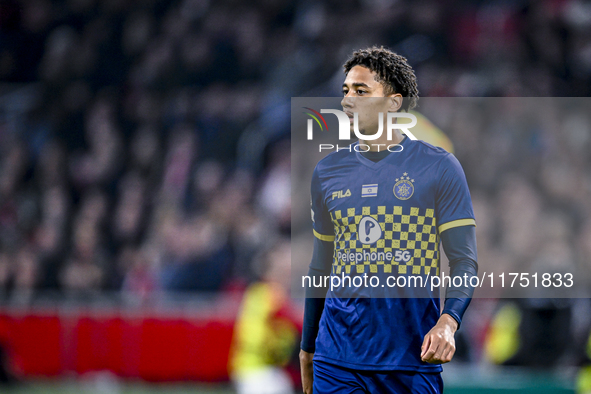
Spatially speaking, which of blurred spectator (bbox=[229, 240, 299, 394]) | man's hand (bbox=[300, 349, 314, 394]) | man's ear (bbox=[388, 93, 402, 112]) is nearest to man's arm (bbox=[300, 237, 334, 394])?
man's hand (bbox=[300, 349, 314, 394])

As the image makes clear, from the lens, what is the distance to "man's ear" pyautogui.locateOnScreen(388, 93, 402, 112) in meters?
A: 2.98

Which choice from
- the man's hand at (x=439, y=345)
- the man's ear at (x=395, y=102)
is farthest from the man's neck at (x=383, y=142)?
the man's hand at (x=439, y=345)

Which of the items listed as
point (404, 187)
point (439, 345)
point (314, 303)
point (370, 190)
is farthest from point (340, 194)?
point (439, 345)

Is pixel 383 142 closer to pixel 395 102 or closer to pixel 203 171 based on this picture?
pixel 395 102

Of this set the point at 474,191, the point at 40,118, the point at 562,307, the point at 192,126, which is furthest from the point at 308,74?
the point at 562,307

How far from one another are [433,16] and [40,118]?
6833mm

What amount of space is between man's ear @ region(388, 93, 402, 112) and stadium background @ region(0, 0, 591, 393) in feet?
11.9

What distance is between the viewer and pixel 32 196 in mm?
10453

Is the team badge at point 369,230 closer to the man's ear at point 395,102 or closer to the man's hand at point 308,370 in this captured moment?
the man's ear at point 395,102

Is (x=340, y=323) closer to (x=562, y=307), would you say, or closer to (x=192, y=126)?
(x=562, y=307)

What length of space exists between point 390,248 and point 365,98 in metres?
0.67

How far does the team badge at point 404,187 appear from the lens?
9.34ft

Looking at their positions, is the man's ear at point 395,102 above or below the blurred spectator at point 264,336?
above

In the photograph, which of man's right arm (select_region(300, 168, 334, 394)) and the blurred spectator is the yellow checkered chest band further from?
the blurred spectator
